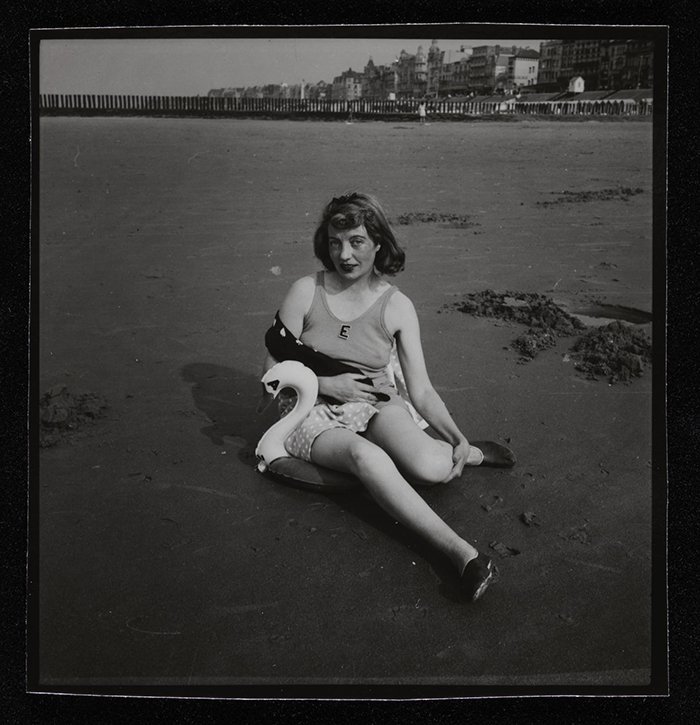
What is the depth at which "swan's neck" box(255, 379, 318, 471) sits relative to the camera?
1.86 meters

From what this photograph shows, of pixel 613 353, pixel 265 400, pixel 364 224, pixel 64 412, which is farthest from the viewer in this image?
pixel 613 353

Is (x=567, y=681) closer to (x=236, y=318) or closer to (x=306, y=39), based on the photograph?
(x=236, y=318)

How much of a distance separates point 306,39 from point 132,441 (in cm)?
123

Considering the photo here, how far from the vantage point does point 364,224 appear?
5.98 ft

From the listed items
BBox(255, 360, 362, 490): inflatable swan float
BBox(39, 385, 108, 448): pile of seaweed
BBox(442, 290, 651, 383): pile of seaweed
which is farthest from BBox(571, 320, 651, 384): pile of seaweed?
BBox(39, 385, 108, 448): pile of seaweed

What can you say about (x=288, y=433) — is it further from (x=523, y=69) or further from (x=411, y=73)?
(x=523, y=69)

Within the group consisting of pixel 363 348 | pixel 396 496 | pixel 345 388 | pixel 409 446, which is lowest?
pixel 396 496

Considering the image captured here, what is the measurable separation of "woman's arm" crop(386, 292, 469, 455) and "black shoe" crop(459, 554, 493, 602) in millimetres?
303

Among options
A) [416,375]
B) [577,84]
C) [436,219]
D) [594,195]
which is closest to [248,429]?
[416,375]

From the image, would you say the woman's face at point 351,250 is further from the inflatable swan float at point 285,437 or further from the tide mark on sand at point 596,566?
the tide mark on sand at point 596,566

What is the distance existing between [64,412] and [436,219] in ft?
4.12

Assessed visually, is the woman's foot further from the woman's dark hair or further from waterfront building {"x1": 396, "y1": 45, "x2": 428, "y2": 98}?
waterfront building {"x1": 396, "y1": 45, "x2": 428, "y2": 98}

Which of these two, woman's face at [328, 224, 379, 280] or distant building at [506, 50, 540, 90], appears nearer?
woman's face at [328, 224, 379, 280]

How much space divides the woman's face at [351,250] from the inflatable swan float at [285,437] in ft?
0.91
